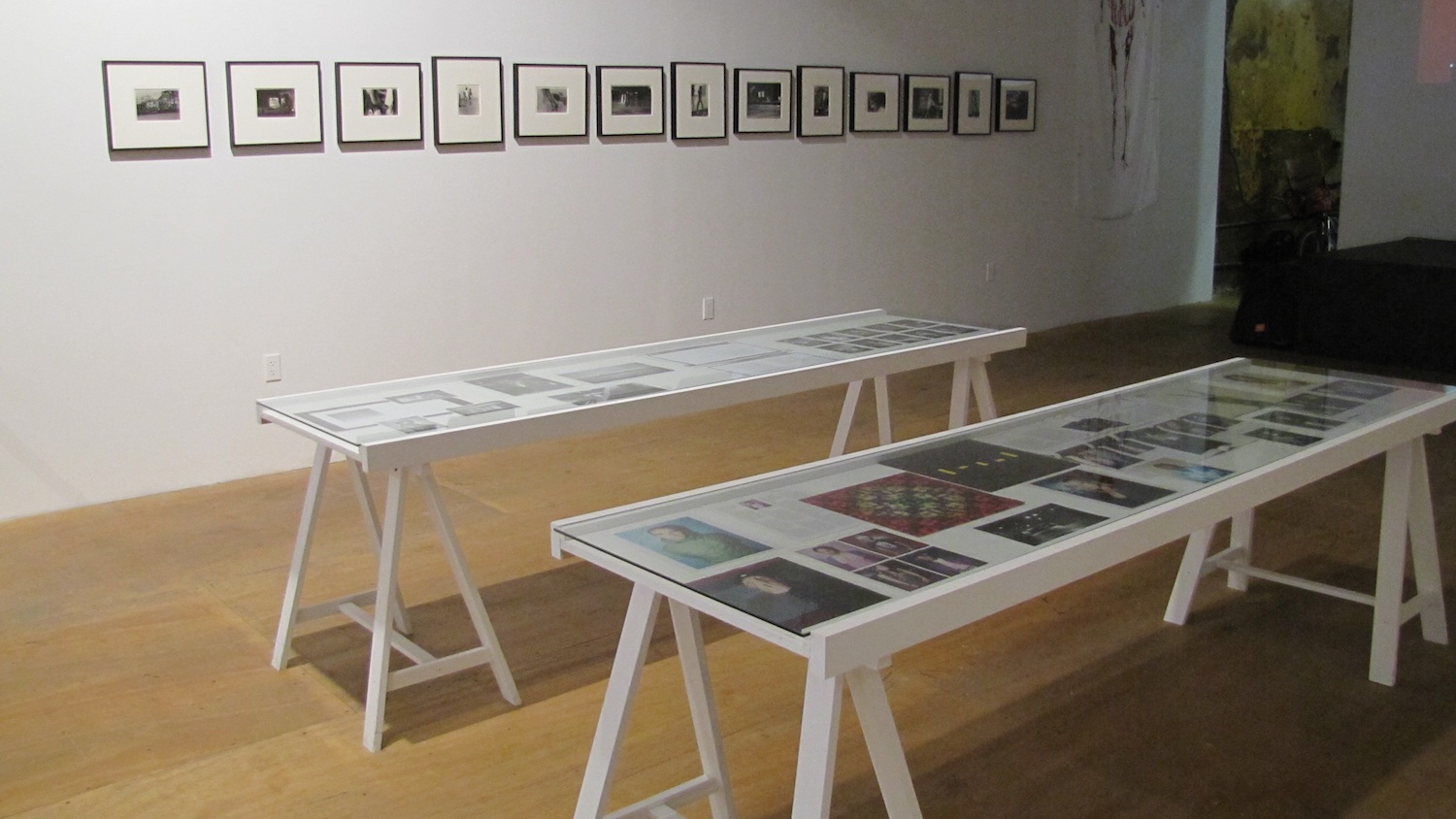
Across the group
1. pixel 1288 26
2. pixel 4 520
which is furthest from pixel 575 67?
pixel 1288 26

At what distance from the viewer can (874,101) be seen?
768cm

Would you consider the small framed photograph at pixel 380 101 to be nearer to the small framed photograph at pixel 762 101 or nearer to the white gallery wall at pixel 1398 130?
the small framed photograph at pixel 762 101

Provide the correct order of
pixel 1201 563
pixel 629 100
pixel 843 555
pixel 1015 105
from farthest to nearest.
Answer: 1. pixel 1015 105
2. pixel 629 100
3. pixel 1201 563
4. pixel 843 555

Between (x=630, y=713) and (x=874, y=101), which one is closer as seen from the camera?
(x=630, y=713)

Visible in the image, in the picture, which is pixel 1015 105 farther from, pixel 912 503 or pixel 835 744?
pixel 835 744

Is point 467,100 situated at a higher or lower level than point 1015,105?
lower

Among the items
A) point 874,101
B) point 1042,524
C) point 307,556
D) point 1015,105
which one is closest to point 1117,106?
point 1015,105

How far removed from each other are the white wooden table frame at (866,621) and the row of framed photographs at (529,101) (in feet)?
11.3

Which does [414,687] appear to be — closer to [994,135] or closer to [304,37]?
[304,37]

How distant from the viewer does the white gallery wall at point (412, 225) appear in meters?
4.84

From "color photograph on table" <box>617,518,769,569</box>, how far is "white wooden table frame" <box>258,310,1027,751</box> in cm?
84

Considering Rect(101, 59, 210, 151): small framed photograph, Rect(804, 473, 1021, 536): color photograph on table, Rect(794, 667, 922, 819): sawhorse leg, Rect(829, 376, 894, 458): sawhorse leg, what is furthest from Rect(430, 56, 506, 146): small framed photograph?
Rect(794, 667, 922, 819): sawhorse leg

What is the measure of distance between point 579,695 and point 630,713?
99 cm

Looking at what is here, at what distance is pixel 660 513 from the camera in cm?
245
